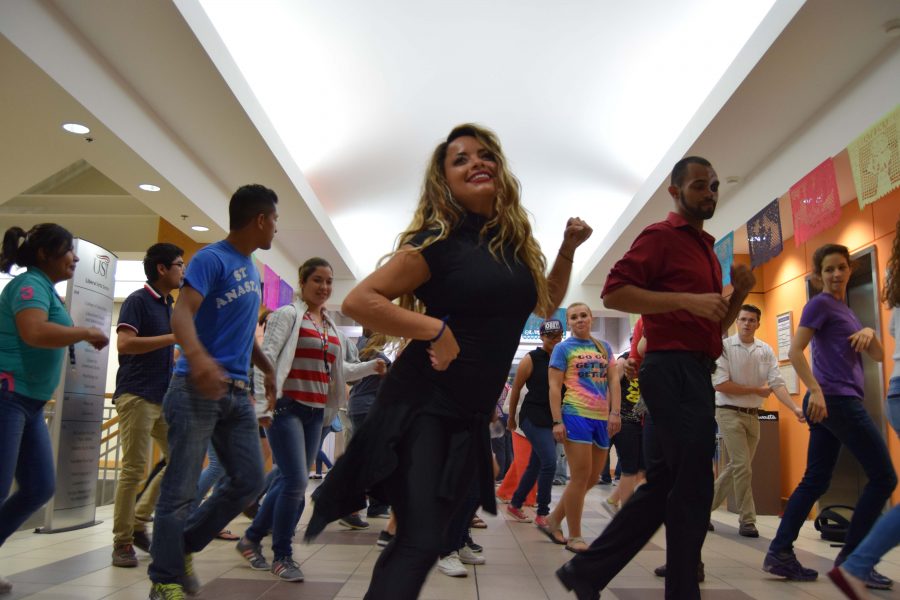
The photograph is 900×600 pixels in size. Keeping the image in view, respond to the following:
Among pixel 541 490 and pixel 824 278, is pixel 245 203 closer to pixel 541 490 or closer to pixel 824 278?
pixel 824 278

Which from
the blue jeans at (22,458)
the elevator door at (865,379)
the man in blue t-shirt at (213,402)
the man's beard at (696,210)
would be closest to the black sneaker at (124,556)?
the blue jeans at (22,458)

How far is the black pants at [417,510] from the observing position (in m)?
1.57

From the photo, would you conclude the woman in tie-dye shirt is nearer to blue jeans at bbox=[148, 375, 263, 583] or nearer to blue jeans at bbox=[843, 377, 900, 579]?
blue jeans at bbox=[843, 377, 900, 579]

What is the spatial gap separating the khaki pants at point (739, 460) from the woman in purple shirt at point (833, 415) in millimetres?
1890

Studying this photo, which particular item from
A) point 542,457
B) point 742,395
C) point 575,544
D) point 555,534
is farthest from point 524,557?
point 742,395

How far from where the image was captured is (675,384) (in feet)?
8.34

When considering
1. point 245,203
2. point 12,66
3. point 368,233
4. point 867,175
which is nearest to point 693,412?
point 245,203

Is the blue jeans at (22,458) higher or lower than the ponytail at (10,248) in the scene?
lower

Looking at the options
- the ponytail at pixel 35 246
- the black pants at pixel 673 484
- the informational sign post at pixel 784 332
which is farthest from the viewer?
the informational sign post at pixel 784 332

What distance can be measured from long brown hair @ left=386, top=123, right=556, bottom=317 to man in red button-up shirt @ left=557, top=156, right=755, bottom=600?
0.70m

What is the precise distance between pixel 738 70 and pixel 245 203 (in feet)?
15.2

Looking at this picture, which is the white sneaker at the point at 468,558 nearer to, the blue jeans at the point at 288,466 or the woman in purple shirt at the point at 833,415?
the blue jeans at the point at 288,466

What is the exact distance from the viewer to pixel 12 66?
486cm

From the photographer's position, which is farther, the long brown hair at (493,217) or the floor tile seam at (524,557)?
the floor tile seam at (524,557)
